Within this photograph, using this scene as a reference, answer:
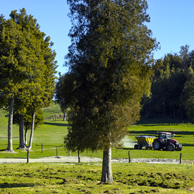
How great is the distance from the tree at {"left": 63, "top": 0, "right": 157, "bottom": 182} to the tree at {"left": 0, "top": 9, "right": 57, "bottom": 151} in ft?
71.5

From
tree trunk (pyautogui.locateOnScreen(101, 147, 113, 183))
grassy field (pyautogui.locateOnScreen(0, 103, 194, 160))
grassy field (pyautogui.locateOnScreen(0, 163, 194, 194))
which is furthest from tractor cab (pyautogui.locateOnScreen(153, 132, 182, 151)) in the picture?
tree trunk (pyautogui.locateOnScreen(101, 147, 113, 183))

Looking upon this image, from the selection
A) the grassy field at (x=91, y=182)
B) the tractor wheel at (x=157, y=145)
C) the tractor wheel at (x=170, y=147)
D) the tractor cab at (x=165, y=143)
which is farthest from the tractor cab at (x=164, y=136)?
the grassy field at (x=91, y=182)

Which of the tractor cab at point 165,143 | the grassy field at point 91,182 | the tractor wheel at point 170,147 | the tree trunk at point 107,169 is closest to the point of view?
the grassy field at point 91,182

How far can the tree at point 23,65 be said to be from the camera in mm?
36750

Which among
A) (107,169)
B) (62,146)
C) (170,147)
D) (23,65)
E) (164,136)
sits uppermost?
(23,65)

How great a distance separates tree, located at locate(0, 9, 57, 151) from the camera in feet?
121

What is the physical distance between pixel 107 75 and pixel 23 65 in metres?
23.7

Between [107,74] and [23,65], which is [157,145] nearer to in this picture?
[23,65]

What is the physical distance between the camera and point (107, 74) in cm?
1586

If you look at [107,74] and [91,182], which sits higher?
[107,74]

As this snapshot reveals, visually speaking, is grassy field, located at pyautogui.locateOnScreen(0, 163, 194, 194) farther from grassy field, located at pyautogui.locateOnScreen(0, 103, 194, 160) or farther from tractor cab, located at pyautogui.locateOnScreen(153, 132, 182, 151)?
tractor cab, located at pyautogui.locateOnScreen(153, 132, 182, 151)

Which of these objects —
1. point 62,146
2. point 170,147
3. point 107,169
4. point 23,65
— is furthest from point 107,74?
point 62,146

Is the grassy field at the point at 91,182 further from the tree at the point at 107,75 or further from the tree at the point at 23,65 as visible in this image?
the tree at the point at 23,65

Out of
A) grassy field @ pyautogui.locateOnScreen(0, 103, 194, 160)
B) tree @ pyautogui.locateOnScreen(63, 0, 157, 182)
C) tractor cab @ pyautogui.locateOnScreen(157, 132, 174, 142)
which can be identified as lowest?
grassy field @ pyautogui.locateOnScreen(0, 103, 194, 160)
